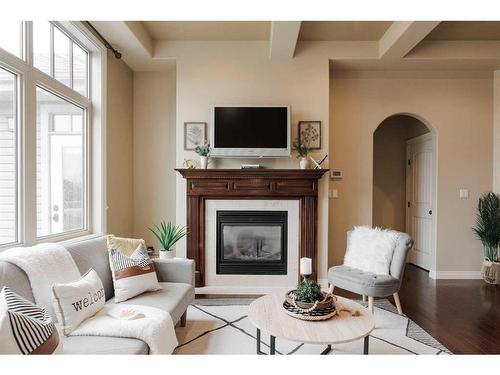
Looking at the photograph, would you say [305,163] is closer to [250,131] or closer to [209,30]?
[250,131]

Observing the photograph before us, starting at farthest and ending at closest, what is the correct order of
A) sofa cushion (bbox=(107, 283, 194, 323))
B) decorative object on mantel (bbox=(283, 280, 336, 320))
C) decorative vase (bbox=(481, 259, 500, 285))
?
decorative vase (bbox=(481, 259, 500, 285))
sofa cushion (bbox=(107, 283, 194, 323))
decorative object on mantel (bbox=(283, 280, 336, 320))

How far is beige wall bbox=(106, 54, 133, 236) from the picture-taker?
3.61m

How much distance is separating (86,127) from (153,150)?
3.33ft

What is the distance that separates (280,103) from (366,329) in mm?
2801

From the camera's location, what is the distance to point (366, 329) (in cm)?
179

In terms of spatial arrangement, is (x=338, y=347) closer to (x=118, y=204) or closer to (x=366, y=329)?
(x=366, y=329)

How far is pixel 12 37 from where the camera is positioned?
2.23 meters

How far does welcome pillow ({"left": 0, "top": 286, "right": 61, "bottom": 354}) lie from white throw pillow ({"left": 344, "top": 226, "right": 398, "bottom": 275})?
8.45 feet

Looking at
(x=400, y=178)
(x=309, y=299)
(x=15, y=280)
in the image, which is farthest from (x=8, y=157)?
(x=400, y=178)

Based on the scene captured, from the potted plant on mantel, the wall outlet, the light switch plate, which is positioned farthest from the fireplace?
the potted plant on mantel

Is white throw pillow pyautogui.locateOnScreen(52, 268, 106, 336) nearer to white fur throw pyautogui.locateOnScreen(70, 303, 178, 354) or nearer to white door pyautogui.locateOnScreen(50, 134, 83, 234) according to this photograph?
white fur throw pyautogui.locateOnScreen(70, 303, 178, 354)

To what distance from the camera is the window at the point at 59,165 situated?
104 inches

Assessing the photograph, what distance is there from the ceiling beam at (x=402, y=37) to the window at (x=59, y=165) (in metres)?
3.51

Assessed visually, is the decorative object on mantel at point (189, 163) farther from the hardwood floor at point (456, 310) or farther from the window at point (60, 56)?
the hardwood floor at point (456, 310)
